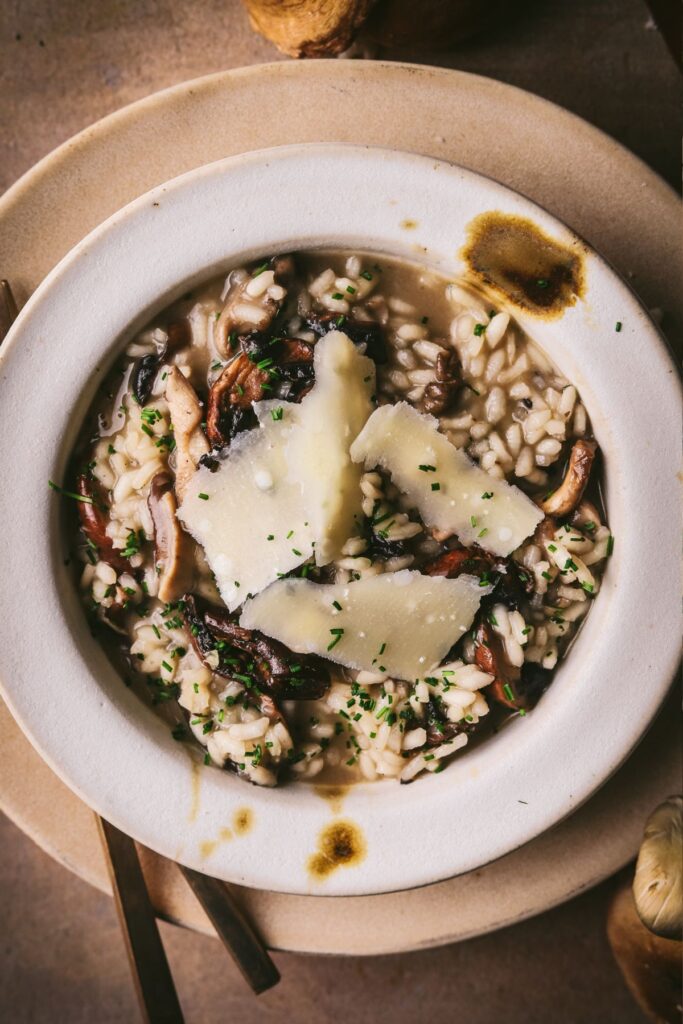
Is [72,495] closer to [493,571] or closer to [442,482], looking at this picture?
[442,482]

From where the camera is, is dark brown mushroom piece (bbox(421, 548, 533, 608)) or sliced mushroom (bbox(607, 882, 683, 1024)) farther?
sliced mushroom (bbox(607, 882, 683, 1024))

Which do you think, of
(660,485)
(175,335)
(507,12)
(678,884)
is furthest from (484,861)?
(507,12)

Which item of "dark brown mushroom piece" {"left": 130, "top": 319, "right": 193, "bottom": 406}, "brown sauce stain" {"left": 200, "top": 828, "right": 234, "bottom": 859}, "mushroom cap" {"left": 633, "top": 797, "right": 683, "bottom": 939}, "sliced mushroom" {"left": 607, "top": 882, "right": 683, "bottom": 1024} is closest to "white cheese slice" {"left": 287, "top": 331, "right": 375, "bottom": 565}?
"dark brown mushroom piece" {"left": 130, "top": 319, "right": 193, "bottom": 406}

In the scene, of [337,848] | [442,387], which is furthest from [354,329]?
[337,848]

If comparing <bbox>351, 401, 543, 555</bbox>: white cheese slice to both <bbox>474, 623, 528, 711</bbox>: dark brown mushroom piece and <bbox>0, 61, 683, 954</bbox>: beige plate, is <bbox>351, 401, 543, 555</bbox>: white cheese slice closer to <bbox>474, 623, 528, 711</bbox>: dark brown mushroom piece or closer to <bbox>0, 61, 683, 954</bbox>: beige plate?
<bbox>474, 623, 528, 711</bbox>: dark brown mushroom piece

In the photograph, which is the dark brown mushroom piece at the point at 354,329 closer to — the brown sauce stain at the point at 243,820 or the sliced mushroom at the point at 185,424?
the sliced mushroom at the point at 185,424

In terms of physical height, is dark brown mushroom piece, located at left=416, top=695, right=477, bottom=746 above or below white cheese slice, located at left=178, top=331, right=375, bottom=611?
below

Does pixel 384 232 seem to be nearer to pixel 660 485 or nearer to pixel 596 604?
pixel 660 485
